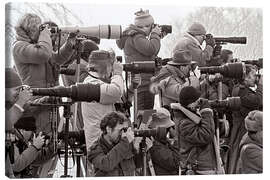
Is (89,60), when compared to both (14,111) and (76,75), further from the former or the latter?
(14,111)

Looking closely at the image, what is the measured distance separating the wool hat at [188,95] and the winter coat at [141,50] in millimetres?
232

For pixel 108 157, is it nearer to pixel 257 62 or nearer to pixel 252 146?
pixel 252 146

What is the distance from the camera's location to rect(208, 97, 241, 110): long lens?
19.0 feet

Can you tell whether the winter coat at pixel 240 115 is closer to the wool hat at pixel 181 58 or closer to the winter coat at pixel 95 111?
the wool hat at pixel 181 58

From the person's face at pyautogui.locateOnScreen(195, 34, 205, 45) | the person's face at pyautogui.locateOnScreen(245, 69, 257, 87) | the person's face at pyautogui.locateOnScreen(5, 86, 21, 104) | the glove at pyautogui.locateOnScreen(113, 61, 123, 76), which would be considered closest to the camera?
the person's face at pyautogui.locateOnScreen(5, 86, 21, 104)

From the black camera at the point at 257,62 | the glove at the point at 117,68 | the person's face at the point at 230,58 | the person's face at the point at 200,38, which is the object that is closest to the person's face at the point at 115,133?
the glove at the point at 117,68

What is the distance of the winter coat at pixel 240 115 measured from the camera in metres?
5.82

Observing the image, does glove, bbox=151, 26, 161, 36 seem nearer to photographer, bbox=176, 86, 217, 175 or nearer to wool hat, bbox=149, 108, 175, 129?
photographer, bbox=176, 86, 217, 175

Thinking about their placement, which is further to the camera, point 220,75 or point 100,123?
point 220,75

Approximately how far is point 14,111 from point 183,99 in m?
1.25

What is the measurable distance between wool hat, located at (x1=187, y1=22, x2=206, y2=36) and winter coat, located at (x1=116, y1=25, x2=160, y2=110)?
0.85 ft

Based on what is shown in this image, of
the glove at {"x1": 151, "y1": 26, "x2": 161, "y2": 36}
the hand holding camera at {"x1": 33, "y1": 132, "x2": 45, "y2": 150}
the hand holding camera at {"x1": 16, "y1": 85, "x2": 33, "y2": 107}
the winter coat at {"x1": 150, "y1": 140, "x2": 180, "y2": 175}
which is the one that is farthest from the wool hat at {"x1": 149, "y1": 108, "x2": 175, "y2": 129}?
the hand holding camera at {"x1": 16, "y1": 85, "x2": 33, "y2": 107}
